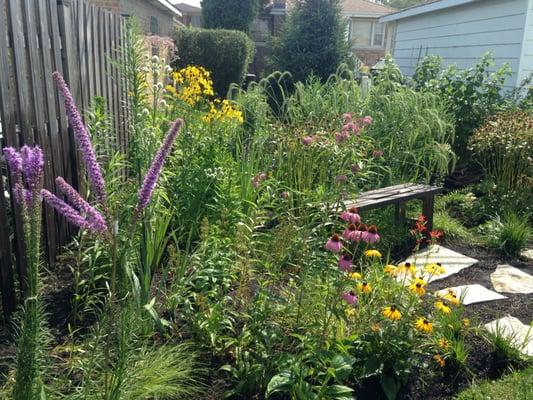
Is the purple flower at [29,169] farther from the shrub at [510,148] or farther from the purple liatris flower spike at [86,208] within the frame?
the shrub at [510,148]

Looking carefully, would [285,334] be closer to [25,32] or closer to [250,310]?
[250,310]

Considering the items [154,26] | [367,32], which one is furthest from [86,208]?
[367,32]

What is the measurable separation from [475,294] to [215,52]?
1188 centimetres

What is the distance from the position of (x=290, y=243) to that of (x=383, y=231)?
167cm

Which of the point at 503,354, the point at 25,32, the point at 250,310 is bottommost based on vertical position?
the point at 503,354

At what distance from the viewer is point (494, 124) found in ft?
19.3

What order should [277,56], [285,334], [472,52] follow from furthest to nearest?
[277,56]
[472,52]
[285,334]

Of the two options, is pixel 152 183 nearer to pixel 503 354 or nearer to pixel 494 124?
pixel 503 354

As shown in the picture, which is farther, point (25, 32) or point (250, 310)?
point (25, 32)

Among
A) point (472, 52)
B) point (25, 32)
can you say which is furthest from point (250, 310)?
point (472, 52)

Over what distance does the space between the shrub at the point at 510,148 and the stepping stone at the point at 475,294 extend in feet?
7.03

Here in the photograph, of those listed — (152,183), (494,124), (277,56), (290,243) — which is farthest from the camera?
(277,56)

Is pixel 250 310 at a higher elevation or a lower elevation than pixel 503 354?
higher

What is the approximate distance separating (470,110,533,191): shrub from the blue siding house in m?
2.37
